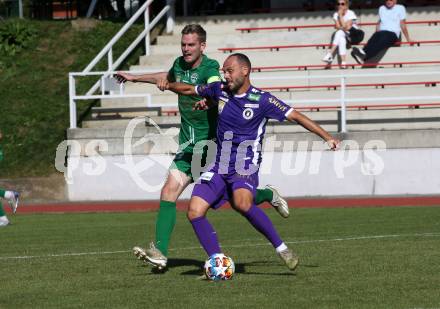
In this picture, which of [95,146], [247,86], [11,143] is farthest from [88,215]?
[247,86]

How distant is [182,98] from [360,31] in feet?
52.8

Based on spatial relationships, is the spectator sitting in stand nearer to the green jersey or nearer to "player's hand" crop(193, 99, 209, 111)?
the green jersey

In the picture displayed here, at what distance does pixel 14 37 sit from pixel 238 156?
815 inches

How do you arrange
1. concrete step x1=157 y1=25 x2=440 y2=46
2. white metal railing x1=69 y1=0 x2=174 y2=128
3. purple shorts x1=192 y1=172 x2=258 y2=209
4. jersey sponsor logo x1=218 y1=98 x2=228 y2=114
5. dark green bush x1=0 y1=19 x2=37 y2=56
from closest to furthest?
purple shorts x1=192 y1=172 x2=258 y2=209, jersey sponsor logo x1=218 y1=98 x2=228 y2=114, white metal railing x1=69 y1=0 x2=174 y2=128, concrete step x1=157 y1=25 x2=440 y2=46, dark green bush x1=0 y1=19 x2=37 y2=56

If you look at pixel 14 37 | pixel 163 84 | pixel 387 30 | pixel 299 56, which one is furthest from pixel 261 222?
pixel 14 37

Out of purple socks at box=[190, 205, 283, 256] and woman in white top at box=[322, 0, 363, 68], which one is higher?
woman in white top at box=[322, 0, 363, 68]

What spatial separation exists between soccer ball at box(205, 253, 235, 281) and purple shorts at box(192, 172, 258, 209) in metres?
0.60

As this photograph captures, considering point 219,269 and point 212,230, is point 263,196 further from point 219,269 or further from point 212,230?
point 219,269

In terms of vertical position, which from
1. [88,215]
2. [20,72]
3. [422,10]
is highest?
[422,10]

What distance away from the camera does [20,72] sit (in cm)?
2889

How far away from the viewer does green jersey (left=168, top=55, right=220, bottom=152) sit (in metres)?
11.3

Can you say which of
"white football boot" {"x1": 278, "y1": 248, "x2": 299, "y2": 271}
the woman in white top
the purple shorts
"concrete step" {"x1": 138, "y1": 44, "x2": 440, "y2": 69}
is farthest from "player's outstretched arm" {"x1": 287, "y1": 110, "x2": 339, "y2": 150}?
"concrete step" {"x1": 138, "y1": 44, "x2": 440, "y2": 69}

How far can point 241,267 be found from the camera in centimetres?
1111

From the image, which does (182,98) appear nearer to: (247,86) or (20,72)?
(247,86)
